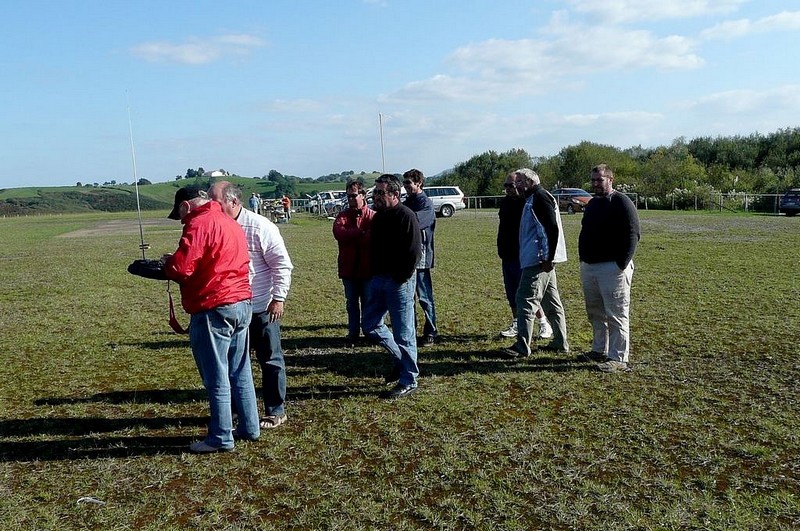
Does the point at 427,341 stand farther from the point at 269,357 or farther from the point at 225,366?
the point at 225,366

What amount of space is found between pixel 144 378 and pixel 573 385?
12.7 feet

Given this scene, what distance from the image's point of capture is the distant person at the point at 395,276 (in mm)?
4742

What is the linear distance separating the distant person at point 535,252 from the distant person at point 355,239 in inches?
60.7

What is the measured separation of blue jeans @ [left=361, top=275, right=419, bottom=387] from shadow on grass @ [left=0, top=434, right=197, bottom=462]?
62.3 inches

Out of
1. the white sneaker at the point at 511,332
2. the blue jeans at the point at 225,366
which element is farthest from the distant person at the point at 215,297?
the white sneaker at the point at 511,332

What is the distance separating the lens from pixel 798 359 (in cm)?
567

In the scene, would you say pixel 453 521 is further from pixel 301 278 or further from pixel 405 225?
pixel 301 278

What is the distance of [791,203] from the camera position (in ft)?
94.6

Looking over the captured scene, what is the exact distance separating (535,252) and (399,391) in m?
1.83

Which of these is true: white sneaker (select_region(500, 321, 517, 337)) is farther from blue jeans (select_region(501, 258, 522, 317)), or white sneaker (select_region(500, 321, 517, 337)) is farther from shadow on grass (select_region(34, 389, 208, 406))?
shadow on grass (select_region(34, 389, 208, 406))

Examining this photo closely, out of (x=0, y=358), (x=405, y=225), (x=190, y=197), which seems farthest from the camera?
(x=0, y=358)

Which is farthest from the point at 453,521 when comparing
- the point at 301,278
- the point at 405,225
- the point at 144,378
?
the point at 301,278

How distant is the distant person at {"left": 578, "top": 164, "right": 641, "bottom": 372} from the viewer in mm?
5309

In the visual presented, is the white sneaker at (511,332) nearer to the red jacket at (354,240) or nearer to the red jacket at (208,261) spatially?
the red jacket at (354,240)
